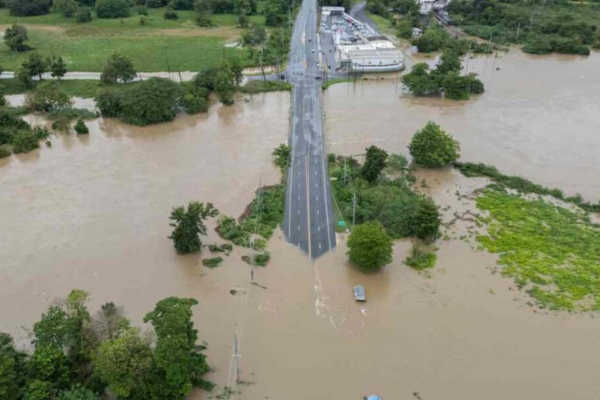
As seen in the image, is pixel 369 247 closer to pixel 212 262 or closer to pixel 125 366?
pixel 212 262

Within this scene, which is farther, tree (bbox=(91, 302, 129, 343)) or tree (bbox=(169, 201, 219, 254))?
tree (bbox=(169, 201, 219, 254))

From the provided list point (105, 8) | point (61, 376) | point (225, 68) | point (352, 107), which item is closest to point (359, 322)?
point (61, 376)

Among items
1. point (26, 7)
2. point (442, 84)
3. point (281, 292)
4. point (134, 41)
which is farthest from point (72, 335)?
point (26, 7)

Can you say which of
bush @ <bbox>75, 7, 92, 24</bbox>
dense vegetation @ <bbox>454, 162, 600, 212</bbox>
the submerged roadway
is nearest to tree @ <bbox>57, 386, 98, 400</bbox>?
the submerged roadway

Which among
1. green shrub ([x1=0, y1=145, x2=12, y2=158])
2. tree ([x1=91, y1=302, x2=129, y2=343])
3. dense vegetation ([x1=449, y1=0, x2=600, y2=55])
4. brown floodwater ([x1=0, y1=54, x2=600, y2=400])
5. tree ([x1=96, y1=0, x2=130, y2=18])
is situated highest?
tree ([x1=96, y1=0, x2=130, y2=18])

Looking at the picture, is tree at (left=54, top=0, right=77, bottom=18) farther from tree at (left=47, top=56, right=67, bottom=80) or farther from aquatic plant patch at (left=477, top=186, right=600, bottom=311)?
aquatic plant patch at (left=477, top=186, right=600, bottom=311)

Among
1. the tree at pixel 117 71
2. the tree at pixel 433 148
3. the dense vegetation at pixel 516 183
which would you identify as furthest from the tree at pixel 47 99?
the dense vegetation at pixel 516 183
